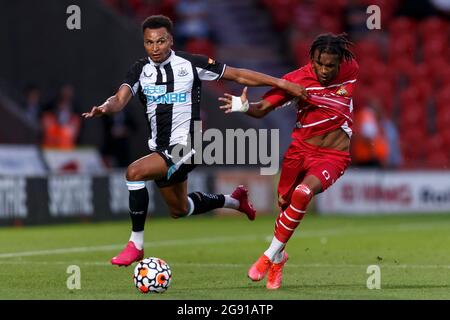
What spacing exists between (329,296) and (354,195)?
13.2 meters

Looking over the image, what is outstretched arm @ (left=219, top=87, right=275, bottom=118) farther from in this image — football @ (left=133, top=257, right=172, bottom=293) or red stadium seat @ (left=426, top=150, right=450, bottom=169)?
red stadium seat @ (left=426, top=150, right=450, bottom=169)

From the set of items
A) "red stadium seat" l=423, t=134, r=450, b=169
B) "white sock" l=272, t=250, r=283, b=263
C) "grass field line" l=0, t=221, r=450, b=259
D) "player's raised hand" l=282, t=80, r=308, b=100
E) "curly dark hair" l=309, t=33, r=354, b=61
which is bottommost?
"grass field line" l=0, t=221, r=450, b=259

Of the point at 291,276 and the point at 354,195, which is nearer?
the point at 291,276

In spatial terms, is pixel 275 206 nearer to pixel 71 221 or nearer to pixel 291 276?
pixel 71 221

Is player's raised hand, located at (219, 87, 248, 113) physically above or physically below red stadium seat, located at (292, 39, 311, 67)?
below

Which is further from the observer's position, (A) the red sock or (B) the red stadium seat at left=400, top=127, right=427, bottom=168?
(B) the red stadium seat at left=400, top=127, right=427, bottom=168

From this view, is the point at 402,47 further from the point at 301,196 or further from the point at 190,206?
the point at 301,196

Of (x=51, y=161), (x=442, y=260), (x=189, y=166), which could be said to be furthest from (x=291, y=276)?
(x=51, y=161)

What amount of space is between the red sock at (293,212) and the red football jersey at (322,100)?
69 centimetres

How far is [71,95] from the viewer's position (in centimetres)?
2091

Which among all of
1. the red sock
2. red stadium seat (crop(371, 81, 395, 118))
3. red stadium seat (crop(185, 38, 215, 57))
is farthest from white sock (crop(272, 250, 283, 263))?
red stadium seat (crop(371, 81, 395, 118))

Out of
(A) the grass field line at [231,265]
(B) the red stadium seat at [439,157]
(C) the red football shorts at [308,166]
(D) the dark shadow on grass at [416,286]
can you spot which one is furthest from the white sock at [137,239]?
(B) the red stadium seat at [439,157]

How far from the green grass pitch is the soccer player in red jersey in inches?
25.6

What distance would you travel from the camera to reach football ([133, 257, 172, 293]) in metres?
8.95
